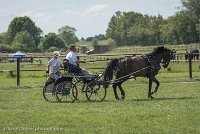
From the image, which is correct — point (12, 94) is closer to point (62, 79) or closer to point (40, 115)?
point (62, 79)

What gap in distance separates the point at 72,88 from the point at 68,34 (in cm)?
16861

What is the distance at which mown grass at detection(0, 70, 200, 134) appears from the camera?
33.9 feet

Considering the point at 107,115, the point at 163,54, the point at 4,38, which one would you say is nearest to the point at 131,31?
the point at 4,38

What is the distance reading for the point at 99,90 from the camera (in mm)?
17406

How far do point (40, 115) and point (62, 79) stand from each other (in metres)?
3.95

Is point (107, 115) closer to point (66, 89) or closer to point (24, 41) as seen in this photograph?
point (66, 89)

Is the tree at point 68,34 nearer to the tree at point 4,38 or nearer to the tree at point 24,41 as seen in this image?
the tree at point 4,38

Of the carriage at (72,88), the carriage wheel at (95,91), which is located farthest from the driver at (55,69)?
the carriage wheel at (95,91)

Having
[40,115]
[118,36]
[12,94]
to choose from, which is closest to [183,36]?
[118,36]

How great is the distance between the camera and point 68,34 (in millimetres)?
184125

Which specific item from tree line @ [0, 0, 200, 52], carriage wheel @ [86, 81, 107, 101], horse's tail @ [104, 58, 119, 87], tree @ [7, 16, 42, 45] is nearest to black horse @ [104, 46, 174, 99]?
horse's tail @ [104, 58, 119, 87]

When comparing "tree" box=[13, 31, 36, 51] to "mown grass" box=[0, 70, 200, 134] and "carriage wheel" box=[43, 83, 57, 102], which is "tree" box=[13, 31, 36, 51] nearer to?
"carriage wheel" box=[43, 83, 57, 102]

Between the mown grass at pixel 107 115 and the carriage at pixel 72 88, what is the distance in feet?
1.25

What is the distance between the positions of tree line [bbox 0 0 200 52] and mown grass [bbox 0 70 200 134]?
233ft
